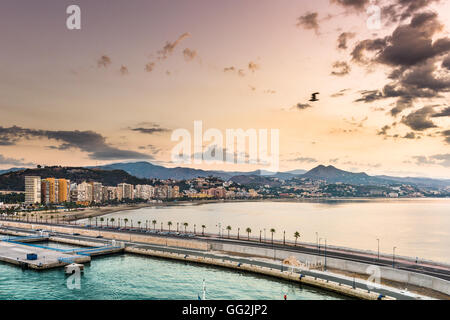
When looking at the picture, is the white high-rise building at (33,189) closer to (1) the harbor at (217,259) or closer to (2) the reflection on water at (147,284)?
(1) the harbor at (217,259)

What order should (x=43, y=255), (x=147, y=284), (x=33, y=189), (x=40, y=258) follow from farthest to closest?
(x=33, y=189) → (x=43, y=255) → (x=40, y=258) → (x=147, y=284)

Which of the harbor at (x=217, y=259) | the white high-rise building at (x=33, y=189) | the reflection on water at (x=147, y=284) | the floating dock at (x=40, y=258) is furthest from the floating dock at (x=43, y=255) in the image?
the white high-rise building at (x=33, y=189)

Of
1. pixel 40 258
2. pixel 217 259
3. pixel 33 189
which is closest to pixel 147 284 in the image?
pixel 217 259

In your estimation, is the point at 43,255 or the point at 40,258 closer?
the point at 40,258

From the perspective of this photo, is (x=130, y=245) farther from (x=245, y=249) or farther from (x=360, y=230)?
(x=360, y=230)

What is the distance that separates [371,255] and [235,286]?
1497 centimetres

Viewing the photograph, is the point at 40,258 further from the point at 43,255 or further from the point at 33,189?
the point at 33,189

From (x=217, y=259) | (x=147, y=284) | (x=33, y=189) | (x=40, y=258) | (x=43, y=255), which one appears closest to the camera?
(x=147, y=284)

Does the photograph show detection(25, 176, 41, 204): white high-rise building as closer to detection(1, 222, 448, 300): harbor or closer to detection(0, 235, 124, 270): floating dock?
detection(1, 222, 448, 300): harbor

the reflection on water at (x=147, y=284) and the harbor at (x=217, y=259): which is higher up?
the harbor at (x=217, y=259)

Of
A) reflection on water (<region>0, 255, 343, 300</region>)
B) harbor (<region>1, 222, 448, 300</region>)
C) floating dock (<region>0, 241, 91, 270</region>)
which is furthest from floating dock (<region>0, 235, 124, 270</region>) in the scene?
reflection on water (<region>0, 255, 343, 300</region>)

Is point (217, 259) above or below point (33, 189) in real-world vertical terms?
below

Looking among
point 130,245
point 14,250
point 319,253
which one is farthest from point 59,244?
point 319,253

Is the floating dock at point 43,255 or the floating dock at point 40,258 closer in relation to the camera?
the floating dock at point 40,258
